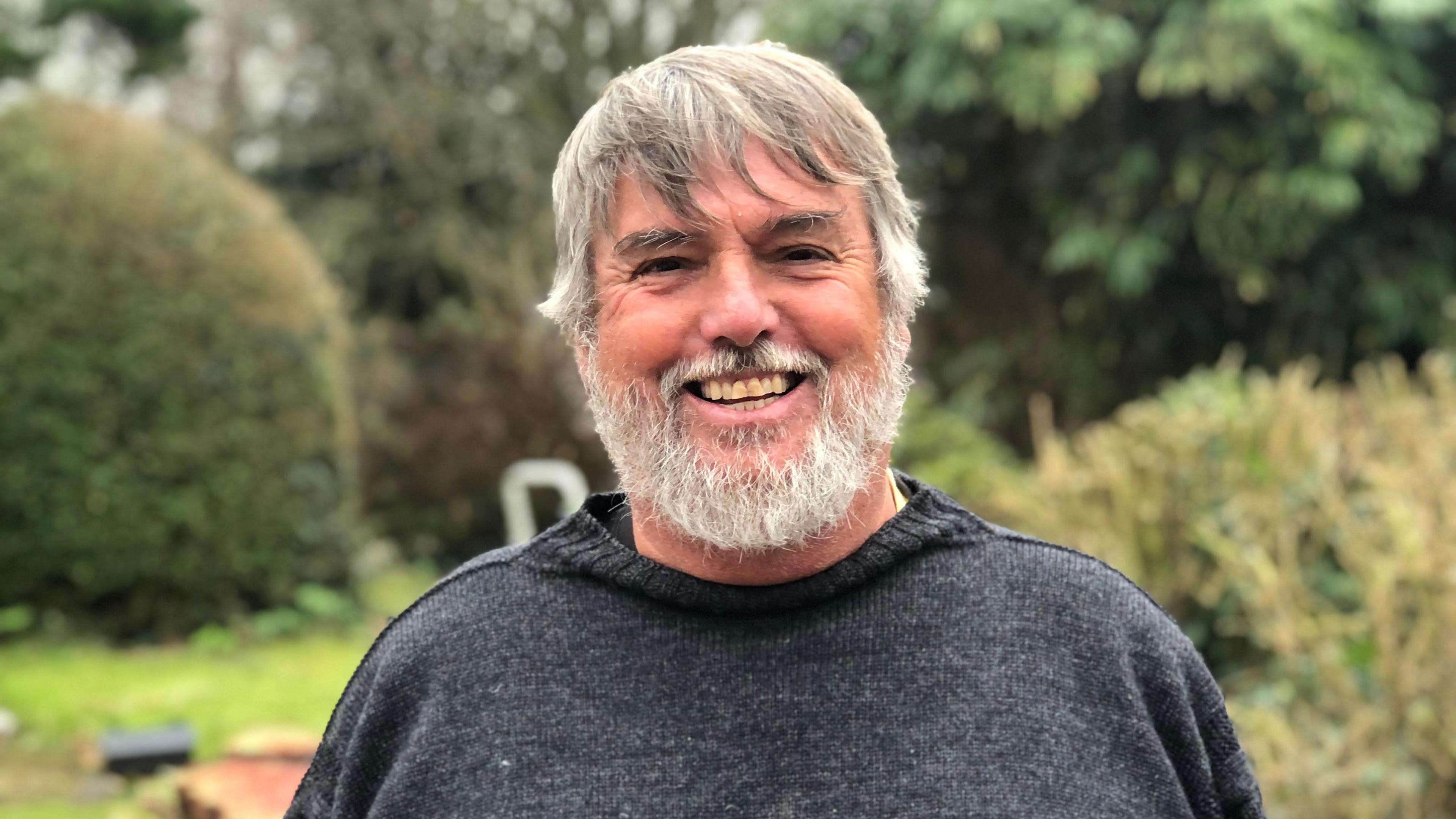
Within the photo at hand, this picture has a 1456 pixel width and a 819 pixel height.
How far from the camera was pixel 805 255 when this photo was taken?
1545 mm

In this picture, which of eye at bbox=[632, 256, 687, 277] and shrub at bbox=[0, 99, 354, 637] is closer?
eye at bbox=[632, 256, 687, 277]

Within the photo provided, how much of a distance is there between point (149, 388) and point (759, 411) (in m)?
5.45

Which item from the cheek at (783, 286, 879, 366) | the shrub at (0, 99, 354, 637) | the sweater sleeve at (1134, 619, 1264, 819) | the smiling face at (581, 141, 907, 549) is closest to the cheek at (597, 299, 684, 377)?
the smiling face at (581, 141, 907, 549)

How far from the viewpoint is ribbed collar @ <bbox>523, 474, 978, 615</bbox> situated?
1.59m

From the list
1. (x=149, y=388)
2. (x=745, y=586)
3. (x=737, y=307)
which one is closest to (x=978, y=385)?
(x=149, y=388)

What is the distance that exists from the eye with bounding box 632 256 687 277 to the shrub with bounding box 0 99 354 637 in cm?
537

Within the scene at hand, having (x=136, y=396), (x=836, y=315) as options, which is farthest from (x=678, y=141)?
(x=136, y=396)

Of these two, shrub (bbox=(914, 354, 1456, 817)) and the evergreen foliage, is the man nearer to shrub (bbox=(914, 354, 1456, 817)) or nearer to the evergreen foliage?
shrub (bbox=(914, 354, 1456, 817))

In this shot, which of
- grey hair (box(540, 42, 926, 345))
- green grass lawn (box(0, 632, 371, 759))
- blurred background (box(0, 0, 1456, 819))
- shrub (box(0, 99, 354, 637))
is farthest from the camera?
shrub (box(0, 99, 354, 637))

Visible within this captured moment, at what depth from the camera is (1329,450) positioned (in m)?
3.98

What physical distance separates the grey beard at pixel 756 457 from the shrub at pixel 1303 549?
1.89m

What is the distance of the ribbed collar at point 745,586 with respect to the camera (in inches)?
62.6

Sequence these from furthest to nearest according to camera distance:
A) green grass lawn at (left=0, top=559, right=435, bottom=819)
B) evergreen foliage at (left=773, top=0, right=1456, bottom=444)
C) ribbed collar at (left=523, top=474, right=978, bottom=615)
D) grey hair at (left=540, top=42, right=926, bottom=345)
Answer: evergreen foliage at (left=773, top=0, right=1456, bottom=444), green grass lawn at (left=0, top=559, right=435, bottom=819), ribbed collar at (left=523, top=474, right=978, bottom=615), grey hair at (left=540, top=42, right=926, bottom=345)

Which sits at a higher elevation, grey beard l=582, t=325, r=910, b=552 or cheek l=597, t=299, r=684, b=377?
cheek l=597, t=299, r=684, b=377
